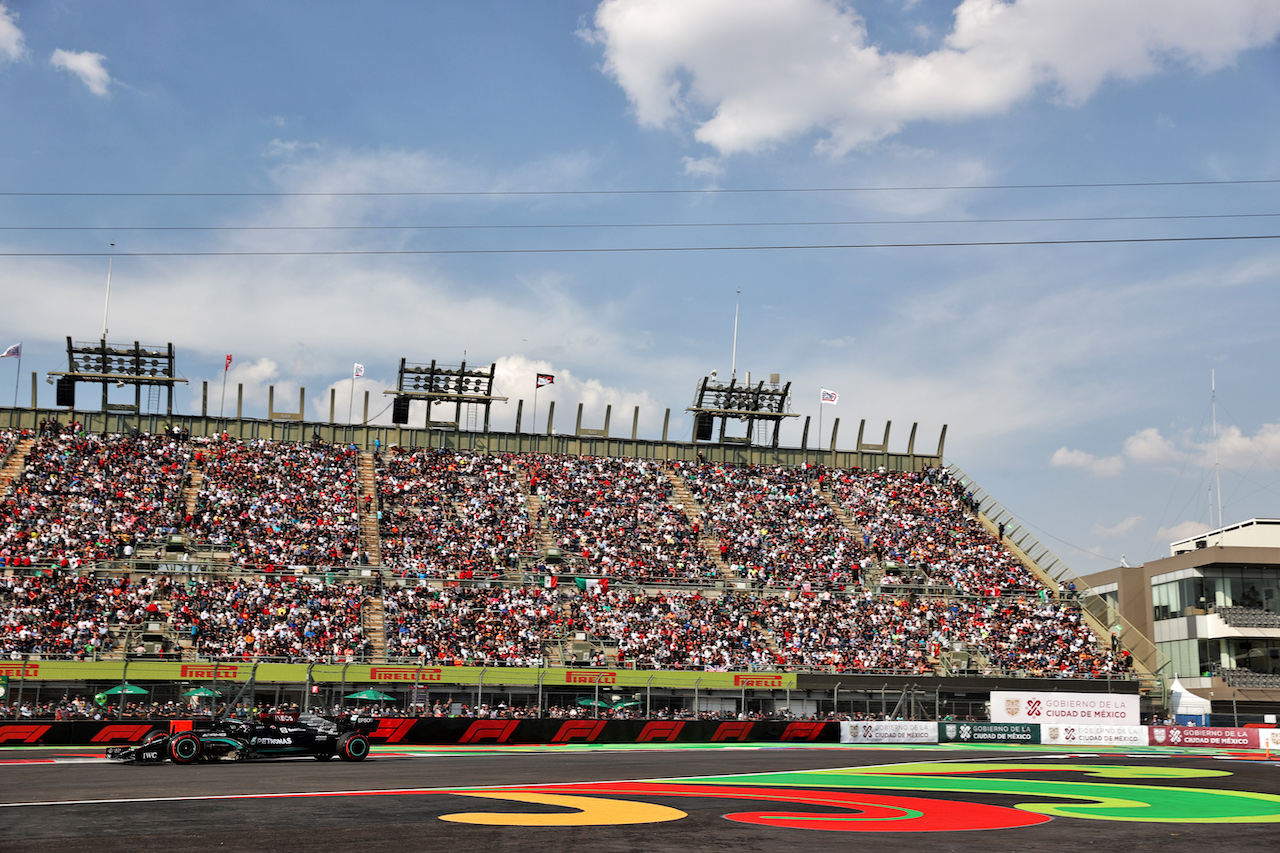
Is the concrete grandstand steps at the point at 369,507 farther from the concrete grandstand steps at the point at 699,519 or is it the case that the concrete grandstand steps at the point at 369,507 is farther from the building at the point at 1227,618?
the building at the point at 1227,618

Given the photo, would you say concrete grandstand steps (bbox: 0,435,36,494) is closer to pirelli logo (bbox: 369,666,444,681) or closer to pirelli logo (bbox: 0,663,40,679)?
pirelli logo (bbox: 0,663,40,679)

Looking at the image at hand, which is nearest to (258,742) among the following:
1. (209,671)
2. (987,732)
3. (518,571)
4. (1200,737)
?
(209,671)

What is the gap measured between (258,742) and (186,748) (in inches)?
64.2

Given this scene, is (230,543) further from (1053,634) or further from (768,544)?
(1053,634)

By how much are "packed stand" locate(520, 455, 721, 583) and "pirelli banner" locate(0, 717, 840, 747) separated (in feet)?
41.7

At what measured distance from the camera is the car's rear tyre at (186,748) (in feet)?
81.4

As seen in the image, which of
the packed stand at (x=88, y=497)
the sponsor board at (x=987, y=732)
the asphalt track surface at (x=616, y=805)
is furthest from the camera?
the packed stand at (x=88, y=497)

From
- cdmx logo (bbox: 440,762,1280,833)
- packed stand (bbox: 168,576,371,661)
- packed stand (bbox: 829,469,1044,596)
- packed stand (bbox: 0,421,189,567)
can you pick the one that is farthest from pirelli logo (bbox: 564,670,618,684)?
packed stand (bbox: 0,421,189,567)

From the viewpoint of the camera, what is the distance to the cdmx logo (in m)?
15.8

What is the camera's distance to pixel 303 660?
4231cm

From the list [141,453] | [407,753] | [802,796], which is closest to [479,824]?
[802,796]

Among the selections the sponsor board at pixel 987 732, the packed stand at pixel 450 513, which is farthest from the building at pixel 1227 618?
the packed stand at pixel 450 513

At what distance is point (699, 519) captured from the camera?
2378 inches

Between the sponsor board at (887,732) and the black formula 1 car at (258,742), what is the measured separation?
2222 cm
